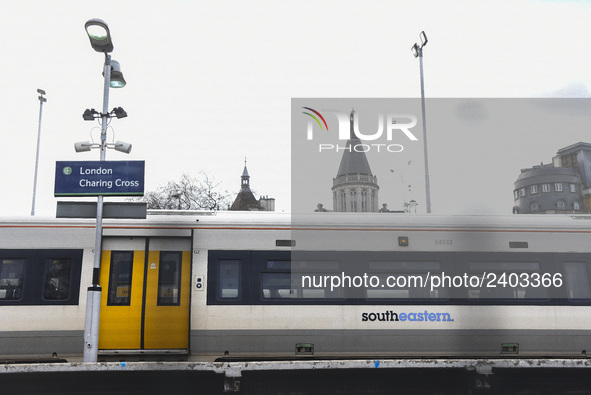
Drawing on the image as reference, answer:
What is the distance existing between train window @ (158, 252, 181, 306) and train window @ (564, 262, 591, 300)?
23.8ft

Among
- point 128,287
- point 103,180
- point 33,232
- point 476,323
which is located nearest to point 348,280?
point 476,323

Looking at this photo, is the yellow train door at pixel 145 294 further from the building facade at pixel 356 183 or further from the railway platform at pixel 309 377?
the building facade at pixel 356 183

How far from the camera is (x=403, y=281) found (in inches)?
363

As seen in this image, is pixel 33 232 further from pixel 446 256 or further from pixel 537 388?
pixel 537 388

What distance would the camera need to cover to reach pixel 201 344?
884cm

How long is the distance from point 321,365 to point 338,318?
206 cm

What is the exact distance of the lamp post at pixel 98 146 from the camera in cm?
→ 785

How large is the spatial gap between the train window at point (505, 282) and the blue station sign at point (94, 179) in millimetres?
6277

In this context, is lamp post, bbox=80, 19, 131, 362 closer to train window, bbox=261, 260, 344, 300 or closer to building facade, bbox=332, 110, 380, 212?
train window, bbox=261, 260, 344, 300

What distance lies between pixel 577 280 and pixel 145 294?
805 cm

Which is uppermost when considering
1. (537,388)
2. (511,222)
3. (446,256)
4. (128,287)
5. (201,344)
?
(511,222)

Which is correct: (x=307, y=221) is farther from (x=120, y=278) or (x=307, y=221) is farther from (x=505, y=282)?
(x=505, y=282)

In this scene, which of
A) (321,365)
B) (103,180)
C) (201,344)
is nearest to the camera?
(321,365)

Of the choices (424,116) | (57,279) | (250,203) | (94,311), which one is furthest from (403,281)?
(250,203)
